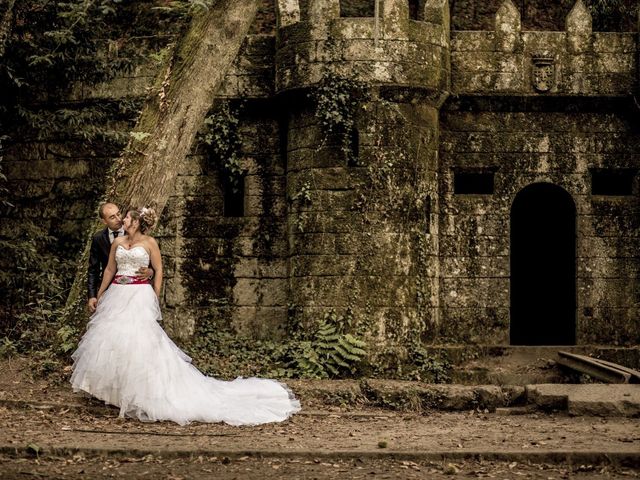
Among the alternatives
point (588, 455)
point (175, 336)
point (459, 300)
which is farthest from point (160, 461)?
point (459, 300)

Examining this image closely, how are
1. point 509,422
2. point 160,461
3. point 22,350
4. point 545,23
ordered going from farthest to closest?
point 545,23, point 22,350, point 509,422, point 160,461

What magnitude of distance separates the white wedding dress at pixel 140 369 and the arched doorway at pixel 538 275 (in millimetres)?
8473

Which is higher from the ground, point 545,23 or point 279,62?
point 545,23

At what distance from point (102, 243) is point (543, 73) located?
6256mm

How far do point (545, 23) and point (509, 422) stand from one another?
9.12 metres

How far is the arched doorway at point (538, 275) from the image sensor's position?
16.4 metres

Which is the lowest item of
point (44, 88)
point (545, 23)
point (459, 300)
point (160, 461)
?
point (160, 461)

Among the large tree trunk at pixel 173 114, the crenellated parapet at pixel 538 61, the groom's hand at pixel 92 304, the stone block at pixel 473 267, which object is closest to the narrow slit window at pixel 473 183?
the stone block at pixel 473 267

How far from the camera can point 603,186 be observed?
13.1 metres

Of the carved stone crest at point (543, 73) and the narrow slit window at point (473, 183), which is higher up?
the carved stone crest at point (543, 73)

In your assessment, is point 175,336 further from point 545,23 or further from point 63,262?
point 545,23

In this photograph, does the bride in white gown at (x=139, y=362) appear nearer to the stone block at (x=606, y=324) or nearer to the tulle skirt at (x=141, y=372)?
the tulle skirt at (x=141, y=372)

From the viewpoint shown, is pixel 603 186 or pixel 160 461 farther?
pixel 603 186

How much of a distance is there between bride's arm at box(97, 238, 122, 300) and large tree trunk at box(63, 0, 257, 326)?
871mm
